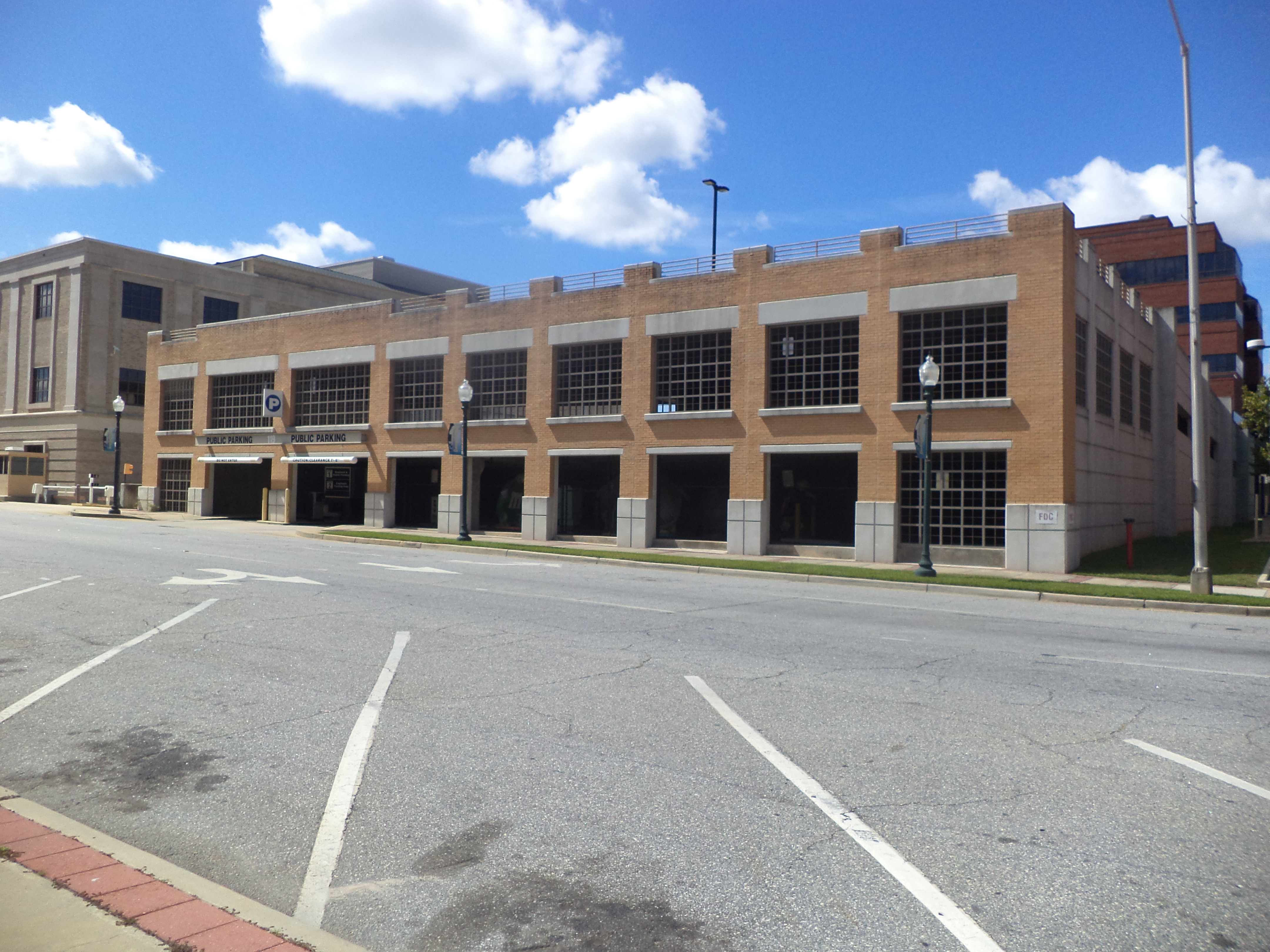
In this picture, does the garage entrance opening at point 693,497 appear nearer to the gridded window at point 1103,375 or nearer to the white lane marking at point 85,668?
the gridded window at point 1103,375

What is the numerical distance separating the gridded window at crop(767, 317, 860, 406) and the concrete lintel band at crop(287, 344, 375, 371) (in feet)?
54.2

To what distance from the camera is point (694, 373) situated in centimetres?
2750

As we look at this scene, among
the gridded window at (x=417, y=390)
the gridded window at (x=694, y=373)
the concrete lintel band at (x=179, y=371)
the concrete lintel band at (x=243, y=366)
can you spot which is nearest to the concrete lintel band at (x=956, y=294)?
the gridded window at (x=694, y=373)

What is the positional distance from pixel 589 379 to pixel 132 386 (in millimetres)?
39522

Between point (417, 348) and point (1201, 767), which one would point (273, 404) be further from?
point (1201, 767)

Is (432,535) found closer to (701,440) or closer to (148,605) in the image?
(701,440)

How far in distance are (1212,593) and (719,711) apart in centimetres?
1416

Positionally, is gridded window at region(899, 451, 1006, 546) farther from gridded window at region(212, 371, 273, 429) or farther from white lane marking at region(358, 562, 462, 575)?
gridded window at region(212, 371, 273, 429)

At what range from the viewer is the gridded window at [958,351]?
22969 mm

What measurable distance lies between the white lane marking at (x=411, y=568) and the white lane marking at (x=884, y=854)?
40.2ft

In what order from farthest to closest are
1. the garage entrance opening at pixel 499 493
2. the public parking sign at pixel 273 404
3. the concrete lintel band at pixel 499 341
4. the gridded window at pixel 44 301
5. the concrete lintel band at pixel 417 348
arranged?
the gridded window at pixel 44 301, the public parking sign at pixel 273 404, the concrete lintel band at pixel 417 348, the garage entrance opening at pixel 499 493, the concrete lintel band at pixel 499 341

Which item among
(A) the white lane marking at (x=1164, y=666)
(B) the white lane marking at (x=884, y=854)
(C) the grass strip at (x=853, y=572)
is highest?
(C) the grass strip at (x=853, y=572)

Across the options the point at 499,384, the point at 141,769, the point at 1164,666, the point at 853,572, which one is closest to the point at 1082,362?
the point at 853,572

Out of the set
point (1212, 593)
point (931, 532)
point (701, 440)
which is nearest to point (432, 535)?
point (701, 440)
